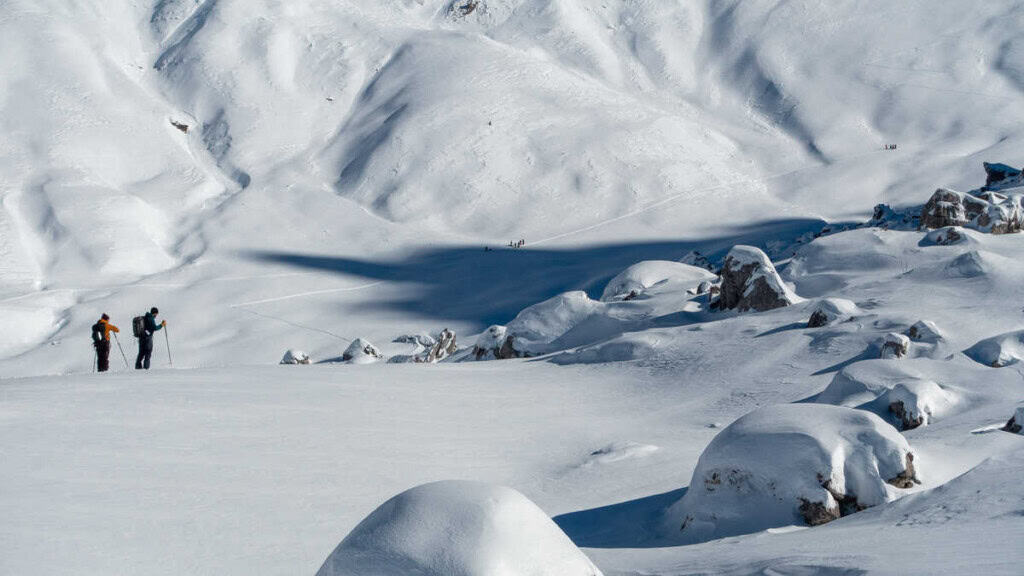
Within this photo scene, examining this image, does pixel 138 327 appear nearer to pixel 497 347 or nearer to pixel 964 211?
pixel 497 347

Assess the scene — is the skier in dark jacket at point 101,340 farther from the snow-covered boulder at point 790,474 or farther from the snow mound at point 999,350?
the snow mound at point 999,350

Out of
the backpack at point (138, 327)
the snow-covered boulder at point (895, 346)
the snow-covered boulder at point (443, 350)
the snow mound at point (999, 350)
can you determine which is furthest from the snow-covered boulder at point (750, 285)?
the backpack at point (138, 327)

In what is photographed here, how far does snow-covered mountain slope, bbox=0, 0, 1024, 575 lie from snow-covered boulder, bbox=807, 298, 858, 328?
58 millimetres

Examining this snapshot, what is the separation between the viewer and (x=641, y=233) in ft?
135

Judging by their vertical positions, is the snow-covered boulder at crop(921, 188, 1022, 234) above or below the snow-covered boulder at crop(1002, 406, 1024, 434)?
above

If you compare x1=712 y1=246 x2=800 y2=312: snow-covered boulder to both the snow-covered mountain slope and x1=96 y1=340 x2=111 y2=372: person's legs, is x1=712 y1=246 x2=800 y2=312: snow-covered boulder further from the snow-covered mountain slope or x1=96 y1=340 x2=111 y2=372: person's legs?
x1=96 y1=340 x2=111 y2=372: person's legs

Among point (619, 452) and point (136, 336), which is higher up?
point (136, 336)

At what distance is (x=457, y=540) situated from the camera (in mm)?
5113

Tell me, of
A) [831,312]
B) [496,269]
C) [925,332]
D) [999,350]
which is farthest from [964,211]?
[496,269]

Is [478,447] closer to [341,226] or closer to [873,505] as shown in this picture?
[873,505]

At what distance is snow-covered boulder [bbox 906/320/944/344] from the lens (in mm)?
13773

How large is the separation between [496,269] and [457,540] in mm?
33223

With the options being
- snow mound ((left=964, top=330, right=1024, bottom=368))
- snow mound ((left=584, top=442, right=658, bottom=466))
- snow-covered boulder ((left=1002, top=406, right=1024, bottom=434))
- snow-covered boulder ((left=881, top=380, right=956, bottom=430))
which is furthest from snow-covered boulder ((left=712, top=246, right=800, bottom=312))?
snow-covered boulder ((left=1002, top=406, right=1024, bottom=434))

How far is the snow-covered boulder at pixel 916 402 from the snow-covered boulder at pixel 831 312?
4.03 meters
